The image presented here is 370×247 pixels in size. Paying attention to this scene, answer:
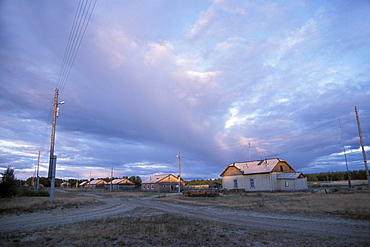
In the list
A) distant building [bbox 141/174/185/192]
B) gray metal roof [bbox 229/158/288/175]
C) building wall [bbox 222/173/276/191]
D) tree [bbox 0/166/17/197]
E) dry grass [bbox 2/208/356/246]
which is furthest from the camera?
distant building [bbox 141/174/185/192]

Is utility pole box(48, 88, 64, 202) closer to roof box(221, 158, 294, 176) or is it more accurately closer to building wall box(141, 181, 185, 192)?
roof box(221, 158, 294, 176)

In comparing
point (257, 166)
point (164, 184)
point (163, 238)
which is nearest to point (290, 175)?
point (257, 166)

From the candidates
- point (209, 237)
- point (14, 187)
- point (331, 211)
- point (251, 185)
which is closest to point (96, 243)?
point (209, 237)

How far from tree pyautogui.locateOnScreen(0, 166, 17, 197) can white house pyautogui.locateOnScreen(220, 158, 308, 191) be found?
128 ft

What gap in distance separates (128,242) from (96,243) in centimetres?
110

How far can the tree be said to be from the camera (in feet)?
110

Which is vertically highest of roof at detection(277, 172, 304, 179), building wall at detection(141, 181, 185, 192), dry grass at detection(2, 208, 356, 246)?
roof at detection(277, 172, 304, 179)

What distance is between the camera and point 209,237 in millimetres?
9758

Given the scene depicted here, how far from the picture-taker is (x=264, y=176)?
157 feet

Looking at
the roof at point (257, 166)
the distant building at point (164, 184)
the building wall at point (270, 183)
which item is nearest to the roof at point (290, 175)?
the building wall at point (270, 183)

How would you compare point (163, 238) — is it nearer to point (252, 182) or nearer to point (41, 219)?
point (41, 219)

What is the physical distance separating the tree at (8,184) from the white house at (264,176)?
39.0 metres

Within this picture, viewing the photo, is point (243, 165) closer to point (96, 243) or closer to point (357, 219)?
point (357, 219)

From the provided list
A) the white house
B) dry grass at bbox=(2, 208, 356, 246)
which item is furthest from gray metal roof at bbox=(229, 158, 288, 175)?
dry grass at bbox=(2, 208, 356, 246)
